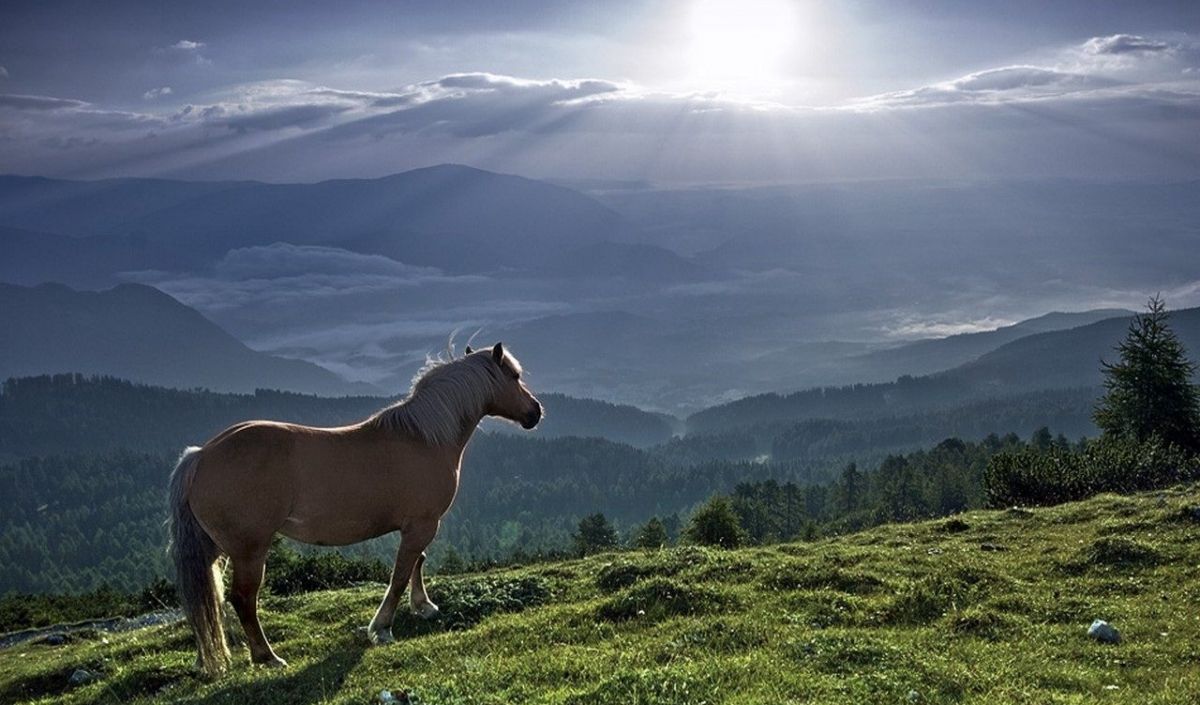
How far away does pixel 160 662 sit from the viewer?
11.9 m

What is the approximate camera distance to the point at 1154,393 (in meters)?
38.7

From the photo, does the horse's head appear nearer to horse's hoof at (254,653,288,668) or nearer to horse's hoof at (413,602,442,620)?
horse's hoof at (413,602,442,620)

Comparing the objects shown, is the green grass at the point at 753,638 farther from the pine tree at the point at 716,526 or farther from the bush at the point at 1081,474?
the pine tree at the point at 716,526

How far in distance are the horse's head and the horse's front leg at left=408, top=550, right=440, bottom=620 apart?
2.46 metres

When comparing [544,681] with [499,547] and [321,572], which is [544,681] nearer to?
[321,572]

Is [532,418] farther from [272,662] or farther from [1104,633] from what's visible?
[1104,633]

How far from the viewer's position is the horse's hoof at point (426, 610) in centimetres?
1266

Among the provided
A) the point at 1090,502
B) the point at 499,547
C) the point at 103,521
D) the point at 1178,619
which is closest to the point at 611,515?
the point at 499,547

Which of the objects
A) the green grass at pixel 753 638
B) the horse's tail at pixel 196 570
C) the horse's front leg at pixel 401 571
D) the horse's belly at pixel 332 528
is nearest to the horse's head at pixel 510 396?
the horse's front leg at pixel 401 571

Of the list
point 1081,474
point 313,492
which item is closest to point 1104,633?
point 313,492

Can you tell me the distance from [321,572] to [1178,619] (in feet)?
61.7

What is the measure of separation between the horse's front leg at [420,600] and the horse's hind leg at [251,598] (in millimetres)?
2177

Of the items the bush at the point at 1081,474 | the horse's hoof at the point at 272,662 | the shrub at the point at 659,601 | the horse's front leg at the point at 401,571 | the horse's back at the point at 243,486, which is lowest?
the bush at the point at 1081,474

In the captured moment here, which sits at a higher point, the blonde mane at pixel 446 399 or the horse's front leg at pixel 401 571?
the blonde mane at pixel 446 399
